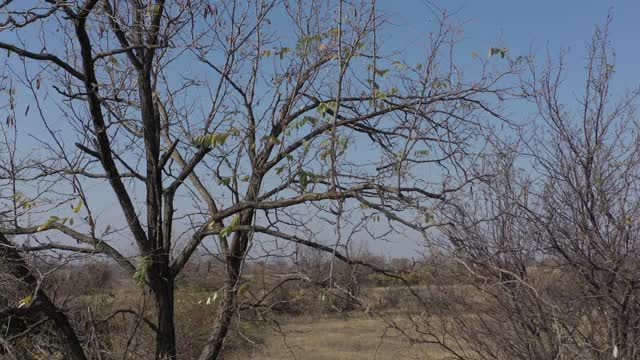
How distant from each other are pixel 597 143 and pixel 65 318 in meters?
4.97

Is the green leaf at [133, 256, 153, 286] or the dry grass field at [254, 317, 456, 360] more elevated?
the green leaf at [133, 256, 153, 286]

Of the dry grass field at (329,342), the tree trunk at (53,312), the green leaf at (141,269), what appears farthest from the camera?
the dry grass field at (329,342)

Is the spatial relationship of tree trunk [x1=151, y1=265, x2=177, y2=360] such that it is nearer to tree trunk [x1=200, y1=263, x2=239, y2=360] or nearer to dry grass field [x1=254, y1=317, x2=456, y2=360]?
tree trunk [x1=200, y1=263, x2=239, y2=360]

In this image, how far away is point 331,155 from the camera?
4344 mm

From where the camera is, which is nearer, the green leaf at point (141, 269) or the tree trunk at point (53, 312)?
the green leaf at point (141, 269)

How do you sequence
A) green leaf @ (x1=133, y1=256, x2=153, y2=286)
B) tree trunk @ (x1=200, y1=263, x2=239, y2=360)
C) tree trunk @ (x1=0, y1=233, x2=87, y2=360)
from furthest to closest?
tree trunk @ (x1=200, y1=263, x2=239, y2=360) → tree trunk @ (x1=0, y1=233, x2=87, y2=360) → green leaf @ (x1=133, y1=256, x2=153, y2=286)

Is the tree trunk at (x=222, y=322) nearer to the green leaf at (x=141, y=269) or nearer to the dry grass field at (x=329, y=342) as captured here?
the green leaf at (x=141, y=269)

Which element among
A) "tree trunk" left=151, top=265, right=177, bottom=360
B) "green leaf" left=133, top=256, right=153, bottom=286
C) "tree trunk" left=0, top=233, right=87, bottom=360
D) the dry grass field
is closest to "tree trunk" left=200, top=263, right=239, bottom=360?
"tree trunk" left=151, top=265, right=177, bottom=360

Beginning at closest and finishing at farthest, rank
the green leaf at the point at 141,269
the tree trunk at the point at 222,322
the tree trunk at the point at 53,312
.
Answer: the green leaf at the point at 141,269 < the tree trunk at the point at 53,312 < the tree trunk at the point at 222,322

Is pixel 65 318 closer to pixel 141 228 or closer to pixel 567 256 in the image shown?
pixel 141 228

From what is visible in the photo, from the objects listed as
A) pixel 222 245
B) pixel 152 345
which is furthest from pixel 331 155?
pixel 152 345

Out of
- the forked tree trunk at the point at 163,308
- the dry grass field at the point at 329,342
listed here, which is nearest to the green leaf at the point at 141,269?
the forked tree trunk at the point at 163,308

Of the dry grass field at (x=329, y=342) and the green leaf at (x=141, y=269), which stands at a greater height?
the green leaf at (x=141, y=269)

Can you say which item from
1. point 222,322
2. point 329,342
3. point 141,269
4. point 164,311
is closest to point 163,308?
point 164,311
